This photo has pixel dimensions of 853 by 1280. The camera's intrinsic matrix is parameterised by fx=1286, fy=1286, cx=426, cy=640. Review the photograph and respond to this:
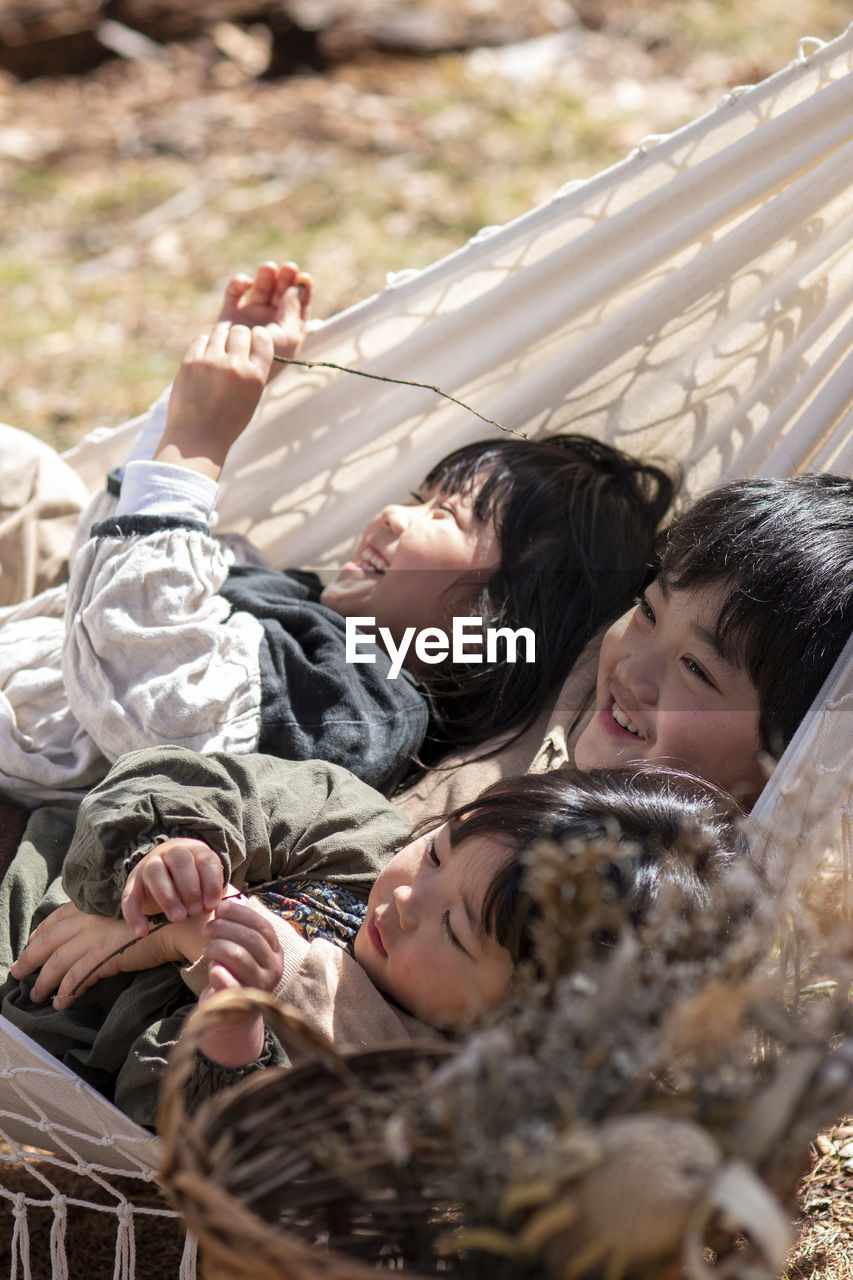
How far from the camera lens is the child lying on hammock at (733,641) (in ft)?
4.19

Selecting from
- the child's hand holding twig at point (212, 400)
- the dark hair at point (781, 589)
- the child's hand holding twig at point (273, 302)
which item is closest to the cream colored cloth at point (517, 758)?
the dark hair at point (781, 589)

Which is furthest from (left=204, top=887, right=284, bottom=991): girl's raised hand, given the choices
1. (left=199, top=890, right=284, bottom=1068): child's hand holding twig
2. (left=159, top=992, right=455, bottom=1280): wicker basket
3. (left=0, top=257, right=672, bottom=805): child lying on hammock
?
(left=0, top=257, right=672, bottom=805): child lying on hammock

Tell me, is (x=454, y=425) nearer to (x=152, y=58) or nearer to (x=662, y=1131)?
(x=662, y=1131)

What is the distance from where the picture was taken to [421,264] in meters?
3.84

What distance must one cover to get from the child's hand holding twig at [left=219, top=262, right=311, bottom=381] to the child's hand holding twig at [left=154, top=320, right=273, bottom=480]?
0.32 feet

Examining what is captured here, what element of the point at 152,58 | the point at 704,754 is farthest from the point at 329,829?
the point at 152,58

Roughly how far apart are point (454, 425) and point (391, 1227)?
3.96 ft

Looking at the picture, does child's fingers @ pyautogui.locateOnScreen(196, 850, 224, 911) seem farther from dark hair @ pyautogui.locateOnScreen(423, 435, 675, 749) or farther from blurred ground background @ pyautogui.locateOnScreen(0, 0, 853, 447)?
blurred ground background @ pyautogui.locateOnScreen(0, 0, 853, 447)

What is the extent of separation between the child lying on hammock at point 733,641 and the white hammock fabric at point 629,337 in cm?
23

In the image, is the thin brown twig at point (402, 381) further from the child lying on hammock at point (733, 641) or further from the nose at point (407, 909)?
the nose at point (407, 909)

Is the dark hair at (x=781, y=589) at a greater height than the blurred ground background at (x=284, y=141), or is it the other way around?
the dark hair at (x=781, y=589)

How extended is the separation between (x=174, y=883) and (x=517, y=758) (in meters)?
0.54

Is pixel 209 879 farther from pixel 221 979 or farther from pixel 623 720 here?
pixel 623 720

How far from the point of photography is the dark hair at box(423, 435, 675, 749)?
1.56m
